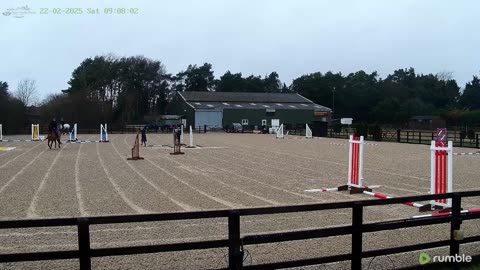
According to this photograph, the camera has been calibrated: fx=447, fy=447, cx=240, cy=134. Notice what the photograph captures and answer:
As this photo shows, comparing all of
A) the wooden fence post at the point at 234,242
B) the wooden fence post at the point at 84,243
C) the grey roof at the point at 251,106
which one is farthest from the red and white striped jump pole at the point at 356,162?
the grey roof at the point at 251,106

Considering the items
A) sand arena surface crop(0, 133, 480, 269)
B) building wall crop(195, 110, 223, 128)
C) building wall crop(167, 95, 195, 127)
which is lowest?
sand arena surface crop(0, 133, 480, 269)

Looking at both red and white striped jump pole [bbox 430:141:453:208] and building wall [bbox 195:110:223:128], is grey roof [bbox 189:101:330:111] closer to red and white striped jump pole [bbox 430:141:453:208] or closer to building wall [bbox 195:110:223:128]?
building wall [bbox 195:110:223:128]

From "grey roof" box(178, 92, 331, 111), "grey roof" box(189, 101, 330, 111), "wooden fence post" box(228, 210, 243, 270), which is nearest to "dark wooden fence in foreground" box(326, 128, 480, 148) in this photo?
"grey roof" box(189, 101, 330, 111)

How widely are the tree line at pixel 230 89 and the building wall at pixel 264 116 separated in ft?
59.8

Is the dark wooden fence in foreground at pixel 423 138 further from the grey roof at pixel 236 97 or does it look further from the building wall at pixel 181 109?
the grey roof at pixel 236 97

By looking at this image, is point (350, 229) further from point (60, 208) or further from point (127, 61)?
point (127, 61)

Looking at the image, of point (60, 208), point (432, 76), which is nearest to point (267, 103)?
point (432, 76)

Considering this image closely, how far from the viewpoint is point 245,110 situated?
84188mm

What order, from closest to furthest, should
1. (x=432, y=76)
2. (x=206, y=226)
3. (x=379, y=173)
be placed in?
(x=206, y=226)
(x=379, y=173)
(x=432, y=76)

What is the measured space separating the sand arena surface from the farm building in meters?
60.0

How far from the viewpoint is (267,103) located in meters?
91.8

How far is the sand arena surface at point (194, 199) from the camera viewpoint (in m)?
5.95

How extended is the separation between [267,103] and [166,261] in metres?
86.9

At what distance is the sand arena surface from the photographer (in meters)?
5.95
